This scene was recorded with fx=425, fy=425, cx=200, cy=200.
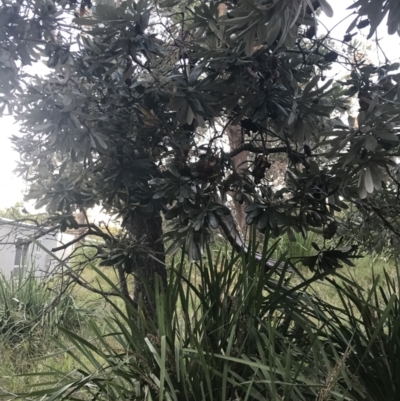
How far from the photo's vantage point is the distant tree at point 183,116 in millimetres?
992

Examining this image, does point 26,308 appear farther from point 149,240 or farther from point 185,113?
point 185,113

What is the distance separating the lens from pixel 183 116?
1.06 meters

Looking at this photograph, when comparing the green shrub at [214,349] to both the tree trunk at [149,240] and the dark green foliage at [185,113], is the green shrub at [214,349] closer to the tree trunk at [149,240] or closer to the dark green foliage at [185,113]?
the dark green foliage at [185,113]

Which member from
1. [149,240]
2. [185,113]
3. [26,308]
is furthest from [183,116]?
[26,308]

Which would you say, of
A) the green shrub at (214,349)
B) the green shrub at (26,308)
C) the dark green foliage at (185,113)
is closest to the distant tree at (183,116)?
the dark green foliage at (185,113)

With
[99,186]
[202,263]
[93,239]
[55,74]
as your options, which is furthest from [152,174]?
[93,239]

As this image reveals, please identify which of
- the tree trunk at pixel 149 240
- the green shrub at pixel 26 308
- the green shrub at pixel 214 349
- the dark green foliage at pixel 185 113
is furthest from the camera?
the green shrub at pixel 26 308

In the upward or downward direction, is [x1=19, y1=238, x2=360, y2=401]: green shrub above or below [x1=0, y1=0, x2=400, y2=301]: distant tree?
below

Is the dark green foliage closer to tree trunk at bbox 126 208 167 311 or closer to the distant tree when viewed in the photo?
the distant tree

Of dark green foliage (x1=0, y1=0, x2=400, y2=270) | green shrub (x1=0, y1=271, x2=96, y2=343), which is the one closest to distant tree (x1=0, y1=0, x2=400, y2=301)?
dark green foliage (x1=0, y1=0, x2=400, y2=270)

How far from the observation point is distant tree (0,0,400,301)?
99 cm

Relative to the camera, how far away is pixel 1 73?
1209 mm

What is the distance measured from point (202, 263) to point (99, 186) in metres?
A: 0.42

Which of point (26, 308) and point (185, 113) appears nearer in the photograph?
point (185, 113)
